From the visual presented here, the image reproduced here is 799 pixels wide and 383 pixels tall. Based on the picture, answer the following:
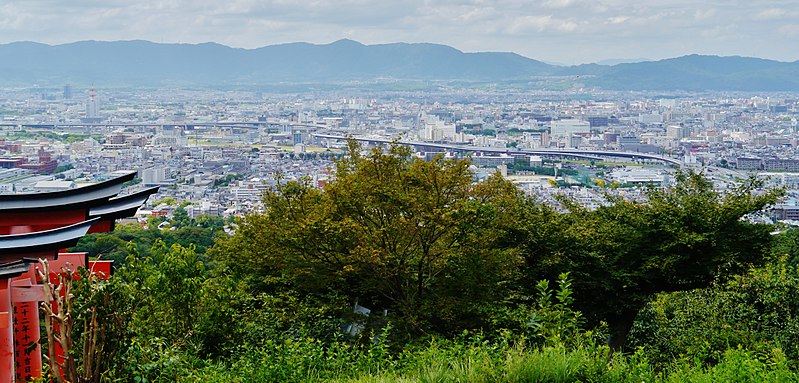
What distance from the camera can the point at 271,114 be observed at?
220 ft

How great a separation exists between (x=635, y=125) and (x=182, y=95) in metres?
43.7

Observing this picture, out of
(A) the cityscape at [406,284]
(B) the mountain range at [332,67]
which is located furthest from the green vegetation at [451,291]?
(B) the mountain range at [332,67]

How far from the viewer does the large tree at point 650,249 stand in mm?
6570

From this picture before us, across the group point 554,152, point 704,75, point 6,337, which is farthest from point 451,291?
point 704,75

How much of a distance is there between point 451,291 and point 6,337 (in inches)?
128

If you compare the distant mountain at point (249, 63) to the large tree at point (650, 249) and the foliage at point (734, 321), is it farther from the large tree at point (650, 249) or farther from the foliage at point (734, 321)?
the foliage at point (734, 321)

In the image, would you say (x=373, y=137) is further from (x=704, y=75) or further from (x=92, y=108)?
(x=704, y=75)

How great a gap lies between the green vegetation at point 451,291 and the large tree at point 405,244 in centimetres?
1

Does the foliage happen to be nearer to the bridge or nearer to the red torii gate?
the red torii gate

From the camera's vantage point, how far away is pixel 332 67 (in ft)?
419

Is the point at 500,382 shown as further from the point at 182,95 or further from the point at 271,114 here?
the point at 182,95

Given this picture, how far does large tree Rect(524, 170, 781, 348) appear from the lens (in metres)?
6.57

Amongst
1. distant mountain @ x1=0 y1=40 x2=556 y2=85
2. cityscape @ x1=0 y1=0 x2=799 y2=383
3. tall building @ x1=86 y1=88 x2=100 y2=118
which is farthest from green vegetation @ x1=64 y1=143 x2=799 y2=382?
distant mountain @ x1=0 y1=40 x2=556 y2=85

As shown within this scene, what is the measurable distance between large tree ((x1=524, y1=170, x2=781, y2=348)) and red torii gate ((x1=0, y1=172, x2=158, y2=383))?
161 inches
